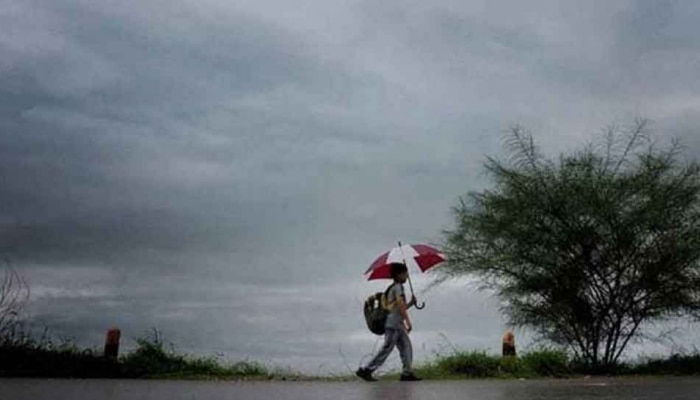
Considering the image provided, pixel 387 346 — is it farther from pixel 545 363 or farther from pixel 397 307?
pixel 545 363

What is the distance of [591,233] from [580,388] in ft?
29.1

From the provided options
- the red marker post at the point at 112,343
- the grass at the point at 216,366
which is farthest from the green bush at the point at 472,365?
the red marker post at the point at 112,343

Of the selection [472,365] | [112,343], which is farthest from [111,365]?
[472,365]

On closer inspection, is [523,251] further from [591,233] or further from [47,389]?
[47,389]

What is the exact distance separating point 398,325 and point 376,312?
476mm

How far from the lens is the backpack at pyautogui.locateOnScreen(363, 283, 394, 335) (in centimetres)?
1630

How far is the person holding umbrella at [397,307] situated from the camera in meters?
16.0

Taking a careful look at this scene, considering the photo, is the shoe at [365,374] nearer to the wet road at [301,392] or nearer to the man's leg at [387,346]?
the man's leg at [387,346]

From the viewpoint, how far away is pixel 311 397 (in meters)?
11.5

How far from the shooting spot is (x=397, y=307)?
16.0 meters

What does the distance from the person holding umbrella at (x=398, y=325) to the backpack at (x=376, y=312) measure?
0.50 ft

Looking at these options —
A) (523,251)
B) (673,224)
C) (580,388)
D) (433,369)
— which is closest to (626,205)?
(673,224)

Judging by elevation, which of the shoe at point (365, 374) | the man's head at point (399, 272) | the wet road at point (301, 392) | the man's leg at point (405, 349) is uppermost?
the man's head at point (399, 272)

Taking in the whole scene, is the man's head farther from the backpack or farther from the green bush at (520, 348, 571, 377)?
the green bush at (520, 348, 571, 377)
